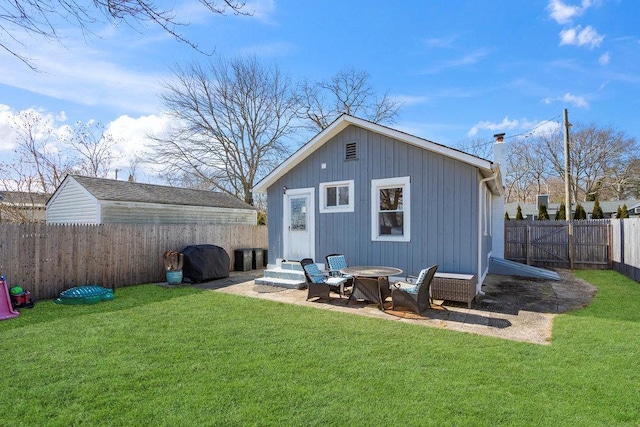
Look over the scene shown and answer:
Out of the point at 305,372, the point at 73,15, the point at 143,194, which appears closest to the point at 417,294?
the point at 305,372

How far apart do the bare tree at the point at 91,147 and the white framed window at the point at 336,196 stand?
17389mm

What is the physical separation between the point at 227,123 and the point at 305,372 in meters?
23.2

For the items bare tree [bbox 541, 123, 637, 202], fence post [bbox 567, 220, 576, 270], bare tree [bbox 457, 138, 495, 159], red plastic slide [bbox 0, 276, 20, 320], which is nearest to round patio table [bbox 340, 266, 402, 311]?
red plastic slide [bbox 0, 276, 20, 320]

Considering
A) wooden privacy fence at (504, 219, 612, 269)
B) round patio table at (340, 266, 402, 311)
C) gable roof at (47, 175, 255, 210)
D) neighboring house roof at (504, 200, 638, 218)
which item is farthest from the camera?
neighboring house roof at (504, 200, 638, 218)

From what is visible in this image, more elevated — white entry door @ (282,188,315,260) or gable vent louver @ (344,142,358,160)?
gable vent louver @ (344,142,358,160)

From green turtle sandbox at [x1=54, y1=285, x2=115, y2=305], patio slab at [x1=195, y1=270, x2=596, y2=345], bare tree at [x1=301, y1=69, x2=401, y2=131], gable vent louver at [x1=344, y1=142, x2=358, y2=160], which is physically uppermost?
bare tree at [x1=301, y1=69, x2=401, y2=131]

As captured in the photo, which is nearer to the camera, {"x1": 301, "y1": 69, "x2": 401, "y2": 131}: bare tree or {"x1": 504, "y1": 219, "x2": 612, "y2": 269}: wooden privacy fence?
{"x1": 504, "y1": 219, "x2": 612, "y2": 269}: wooden privacy fence

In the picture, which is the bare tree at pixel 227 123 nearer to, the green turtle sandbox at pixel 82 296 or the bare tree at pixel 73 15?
the green turtle sandbox at pixel 82 296

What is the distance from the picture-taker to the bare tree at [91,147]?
62.8 feet

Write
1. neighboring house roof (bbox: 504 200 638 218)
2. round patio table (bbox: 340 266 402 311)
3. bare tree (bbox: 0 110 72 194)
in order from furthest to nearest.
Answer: neighboring house roof (bbox: 504 200 638 218)
bare tree (bbox: 0 110 72 194)
round patio table (bbox: 340 266 402 311)

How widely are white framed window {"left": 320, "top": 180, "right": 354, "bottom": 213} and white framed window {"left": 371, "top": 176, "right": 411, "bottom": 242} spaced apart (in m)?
0.69

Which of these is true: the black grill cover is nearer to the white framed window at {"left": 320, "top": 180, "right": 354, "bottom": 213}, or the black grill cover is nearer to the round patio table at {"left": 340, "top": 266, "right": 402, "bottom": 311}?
the white framed window at {"left": 320, "top": 180, "right": 354, "bottom": 213}

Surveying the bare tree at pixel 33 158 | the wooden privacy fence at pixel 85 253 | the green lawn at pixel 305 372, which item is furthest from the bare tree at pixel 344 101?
the green lawn at pixel 305 372

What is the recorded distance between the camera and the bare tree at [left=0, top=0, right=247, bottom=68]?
2.52 m
